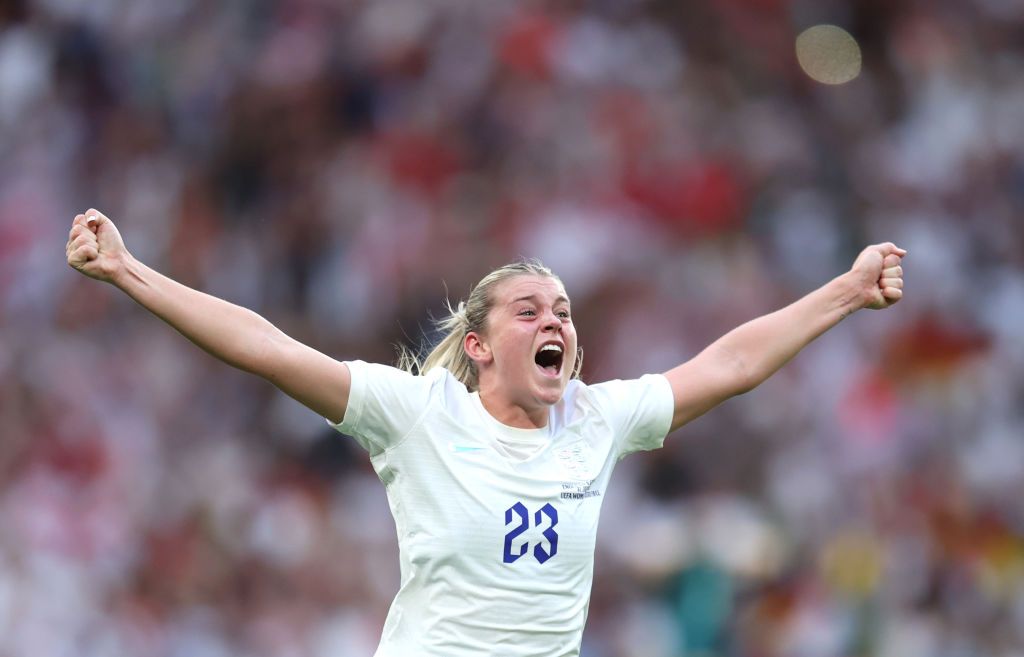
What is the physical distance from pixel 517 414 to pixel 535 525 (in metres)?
0.46

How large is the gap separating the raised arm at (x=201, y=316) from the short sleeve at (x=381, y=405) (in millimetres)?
113

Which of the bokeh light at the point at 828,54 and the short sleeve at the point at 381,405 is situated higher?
the bokeh light at the point at 828,54

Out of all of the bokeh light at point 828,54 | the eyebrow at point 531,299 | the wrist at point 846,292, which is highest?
the bokeh light at point 828,54

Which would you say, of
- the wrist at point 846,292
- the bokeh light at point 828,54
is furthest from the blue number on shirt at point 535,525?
the bokeh light at point 828,54

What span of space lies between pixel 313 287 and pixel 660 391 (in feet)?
17.9

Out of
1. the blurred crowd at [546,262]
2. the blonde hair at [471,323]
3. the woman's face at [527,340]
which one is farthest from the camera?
the blurred crowd at [546,262]

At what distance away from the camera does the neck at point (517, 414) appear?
15.3ft

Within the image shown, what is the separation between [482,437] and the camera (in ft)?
14.8

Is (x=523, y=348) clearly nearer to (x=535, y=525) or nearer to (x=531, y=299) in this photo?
(x=531, y=299)

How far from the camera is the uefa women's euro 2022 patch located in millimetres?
4477

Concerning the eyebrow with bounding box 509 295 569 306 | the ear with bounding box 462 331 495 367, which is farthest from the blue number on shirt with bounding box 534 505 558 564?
the eyebrow with bounding box 509 295 569 306

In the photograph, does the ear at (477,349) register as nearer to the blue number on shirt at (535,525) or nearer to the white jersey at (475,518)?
the white jersey at (475,518)

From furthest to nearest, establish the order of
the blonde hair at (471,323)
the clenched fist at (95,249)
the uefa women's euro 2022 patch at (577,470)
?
the blonde hair at (471,323) → the uefa women's euro 2022 patch at (577,470) → the clenched fist at (95,249)

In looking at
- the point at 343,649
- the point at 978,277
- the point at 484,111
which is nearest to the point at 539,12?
the point at 484,111
